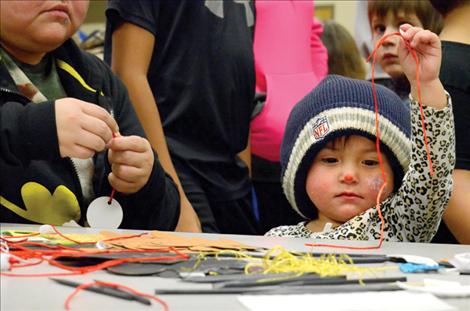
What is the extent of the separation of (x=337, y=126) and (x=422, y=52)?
0.29 metres

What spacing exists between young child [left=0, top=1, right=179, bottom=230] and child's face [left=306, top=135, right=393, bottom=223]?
29 centimetres

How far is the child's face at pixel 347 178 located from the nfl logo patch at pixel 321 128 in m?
0.03

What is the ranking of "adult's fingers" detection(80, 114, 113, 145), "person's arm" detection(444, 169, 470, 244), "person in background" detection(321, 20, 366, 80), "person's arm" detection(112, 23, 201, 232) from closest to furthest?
1. "adult's fingers" detection(80, 114, 113, 145)
2. "person's arm" detection(444, 169, 470, 244)
3. "person's arm" detection(112, 23, 201, 232)
4. "person in background" detection(321, 20, 366, 80)

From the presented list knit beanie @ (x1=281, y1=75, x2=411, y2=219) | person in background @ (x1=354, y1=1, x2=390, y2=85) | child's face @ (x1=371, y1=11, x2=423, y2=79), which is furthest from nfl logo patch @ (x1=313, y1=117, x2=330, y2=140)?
person in background @ (x1=354, y1=1, x2=390, y2=85)

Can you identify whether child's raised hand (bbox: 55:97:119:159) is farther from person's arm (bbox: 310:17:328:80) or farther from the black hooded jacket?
person's arm (bbox: 310:17:328:80)

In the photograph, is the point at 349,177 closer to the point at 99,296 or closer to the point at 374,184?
the point at 374,184

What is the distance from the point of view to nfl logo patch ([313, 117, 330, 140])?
150 cm

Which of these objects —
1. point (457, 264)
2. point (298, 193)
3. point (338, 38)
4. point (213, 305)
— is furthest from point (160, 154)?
point (338, 38)

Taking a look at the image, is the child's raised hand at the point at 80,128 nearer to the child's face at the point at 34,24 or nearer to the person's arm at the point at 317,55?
the child's face at the point at 34,24

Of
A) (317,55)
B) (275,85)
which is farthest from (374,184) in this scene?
(317,55)

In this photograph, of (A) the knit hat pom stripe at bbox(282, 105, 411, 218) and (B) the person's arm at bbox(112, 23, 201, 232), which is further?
(B) the person's arm at bbox(112, 23, 201, 232)

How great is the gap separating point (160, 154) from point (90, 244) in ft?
2.78

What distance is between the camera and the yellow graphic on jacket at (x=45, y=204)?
1.37 meters

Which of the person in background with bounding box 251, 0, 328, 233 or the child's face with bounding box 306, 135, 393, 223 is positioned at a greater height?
the person in background with bounding box 251, 0, 328, 233
